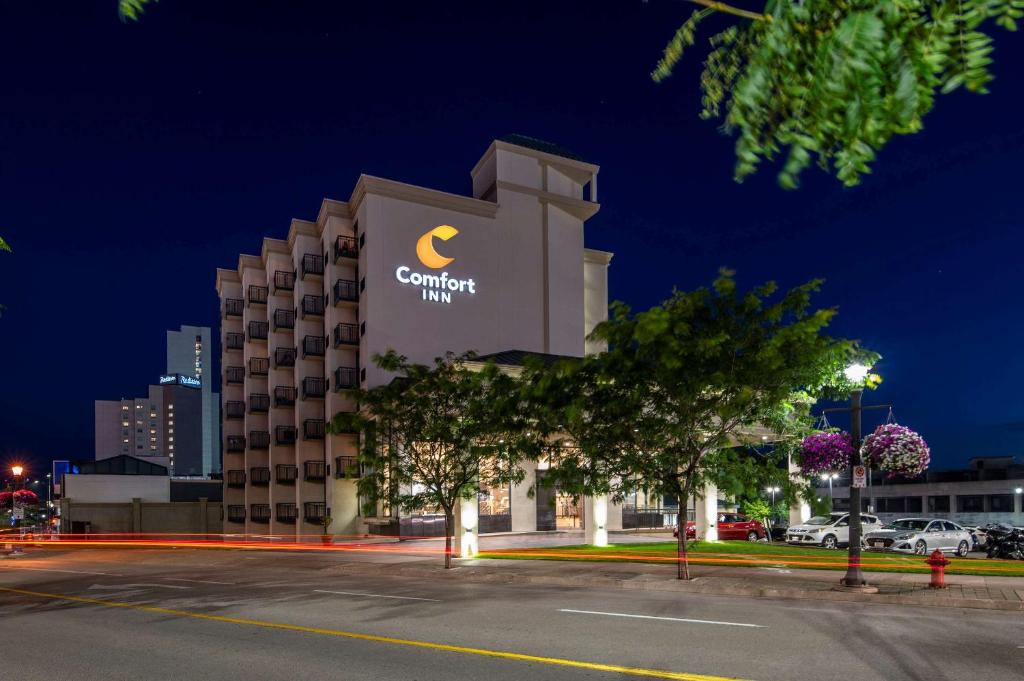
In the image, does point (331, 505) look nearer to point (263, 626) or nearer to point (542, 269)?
point (542, 269)

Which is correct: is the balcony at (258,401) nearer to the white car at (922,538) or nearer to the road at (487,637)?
the road at (487,637)

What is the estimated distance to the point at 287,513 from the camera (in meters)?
53.4

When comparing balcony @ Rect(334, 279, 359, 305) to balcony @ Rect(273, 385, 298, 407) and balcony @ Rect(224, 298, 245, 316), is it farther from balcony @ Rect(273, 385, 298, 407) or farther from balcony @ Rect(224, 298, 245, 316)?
balcony @ Rect(224, 298, 245, 316)

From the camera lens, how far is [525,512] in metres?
43.4

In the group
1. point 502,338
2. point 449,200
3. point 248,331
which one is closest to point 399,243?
point 449,200

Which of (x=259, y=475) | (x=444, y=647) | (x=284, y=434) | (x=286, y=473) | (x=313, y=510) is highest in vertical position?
(x=284, y=434)

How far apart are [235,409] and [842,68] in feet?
217

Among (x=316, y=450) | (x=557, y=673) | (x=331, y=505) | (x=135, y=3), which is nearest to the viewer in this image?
(x=135, y=3)

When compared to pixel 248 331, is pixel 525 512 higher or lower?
lower

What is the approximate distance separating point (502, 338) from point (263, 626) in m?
38.7

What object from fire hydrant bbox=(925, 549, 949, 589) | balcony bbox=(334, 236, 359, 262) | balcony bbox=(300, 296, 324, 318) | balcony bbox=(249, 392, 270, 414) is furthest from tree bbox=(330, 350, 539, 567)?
balcony bbox=(249, 392, 270, 414)

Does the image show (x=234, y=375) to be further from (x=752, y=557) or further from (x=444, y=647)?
(x=444, y=647)

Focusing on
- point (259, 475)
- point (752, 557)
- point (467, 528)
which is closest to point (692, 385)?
point (752, 557)

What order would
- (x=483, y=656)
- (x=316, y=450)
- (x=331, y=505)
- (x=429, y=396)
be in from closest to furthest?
(x=483, y=656) < (x=429, y=396) < (x=331, y=505) < (x=316, y=450)
